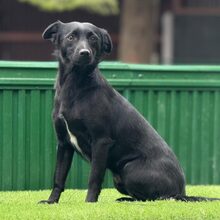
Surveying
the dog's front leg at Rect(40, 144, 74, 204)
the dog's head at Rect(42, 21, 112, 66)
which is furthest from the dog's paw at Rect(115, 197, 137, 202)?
the dog's head at Rect(42, 21, 112, 66)

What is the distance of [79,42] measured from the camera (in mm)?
7953

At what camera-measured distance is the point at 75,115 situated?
816 centimetres

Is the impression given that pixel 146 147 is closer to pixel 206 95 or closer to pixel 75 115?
pixel 75 115

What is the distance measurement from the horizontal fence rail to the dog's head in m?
2.26

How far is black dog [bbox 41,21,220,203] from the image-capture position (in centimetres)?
811

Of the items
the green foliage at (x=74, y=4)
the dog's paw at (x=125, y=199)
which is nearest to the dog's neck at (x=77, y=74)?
the dog's paw at (x=125, y=199)

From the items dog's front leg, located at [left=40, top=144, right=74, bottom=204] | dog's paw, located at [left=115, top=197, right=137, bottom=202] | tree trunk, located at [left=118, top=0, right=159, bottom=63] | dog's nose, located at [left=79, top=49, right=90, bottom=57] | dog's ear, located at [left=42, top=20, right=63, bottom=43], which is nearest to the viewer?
dog's nose, located at [left=79, top=49, right=90, bottom=57]

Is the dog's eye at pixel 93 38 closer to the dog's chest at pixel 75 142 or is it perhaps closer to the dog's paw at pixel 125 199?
the dog's chest at pixel 75 142

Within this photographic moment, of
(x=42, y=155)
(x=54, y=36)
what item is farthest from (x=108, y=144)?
(x=42, y=155)

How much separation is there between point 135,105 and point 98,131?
9.08 ft

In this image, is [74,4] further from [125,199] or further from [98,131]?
[98,131]

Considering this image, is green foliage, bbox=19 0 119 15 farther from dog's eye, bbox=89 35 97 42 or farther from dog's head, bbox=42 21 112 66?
dog's eye, bbox=89 35 97 42

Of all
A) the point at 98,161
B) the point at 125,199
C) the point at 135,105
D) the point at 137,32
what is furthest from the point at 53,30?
the point at 137,32

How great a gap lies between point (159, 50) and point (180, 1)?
66.2 inches
